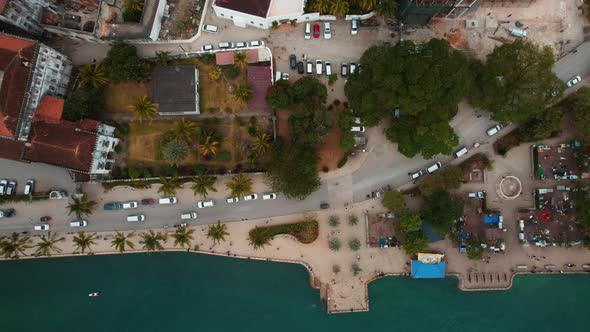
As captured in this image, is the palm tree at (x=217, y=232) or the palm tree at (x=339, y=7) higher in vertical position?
the palm tree at (x=339, y=7)

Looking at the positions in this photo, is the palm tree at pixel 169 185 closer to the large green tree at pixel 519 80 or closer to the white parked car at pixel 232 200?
the white parked car at pixel 232 200

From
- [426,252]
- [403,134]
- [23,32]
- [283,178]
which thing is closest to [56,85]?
[23,32]

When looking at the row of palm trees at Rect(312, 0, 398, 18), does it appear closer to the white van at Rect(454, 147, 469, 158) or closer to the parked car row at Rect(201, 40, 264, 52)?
the parked car row at Rect(201, 40, 264, 52)

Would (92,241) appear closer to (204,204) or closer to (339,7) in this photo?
(204,204)

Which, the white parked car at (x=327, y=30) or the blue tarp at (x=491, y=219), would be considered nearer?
the white parked car at (x=327, y=30)

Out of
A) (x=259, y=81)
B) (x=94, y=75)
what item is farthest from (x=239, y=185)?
(x=94, y=75)

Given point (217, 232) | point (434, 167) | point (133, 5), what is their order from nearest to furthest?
point (133, 5), point (217, 232), point (434, 167)

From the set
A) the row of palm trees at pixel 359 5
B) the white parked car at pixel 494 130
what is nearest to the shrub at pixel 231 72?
the row of palm trees at pixel 359 5
